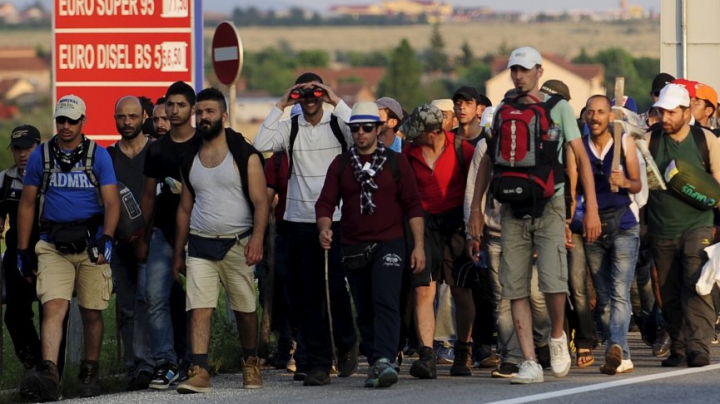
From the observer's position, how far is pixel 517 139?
10.2 m

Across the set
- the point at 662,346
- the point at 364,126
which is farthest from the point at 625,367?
the point at 364,126

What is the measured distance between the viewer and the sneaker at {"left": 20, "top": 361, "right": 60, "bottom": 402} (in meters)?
10.2

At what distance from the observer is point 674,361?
1127 centimetres

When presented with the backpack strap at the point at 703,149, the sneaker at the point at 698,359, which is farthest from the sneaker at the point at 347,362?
the backpack strap at the point at 703,149

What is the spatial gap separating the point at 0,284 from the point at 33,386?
55.0 inches

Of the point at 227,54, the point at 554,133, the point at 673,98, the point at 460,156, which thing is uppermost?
the point at 227,54

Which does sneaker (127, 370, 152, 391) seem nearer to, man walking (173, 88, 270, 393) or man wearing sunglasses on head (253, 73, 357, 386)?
man walking (173, 88, 270, 393)

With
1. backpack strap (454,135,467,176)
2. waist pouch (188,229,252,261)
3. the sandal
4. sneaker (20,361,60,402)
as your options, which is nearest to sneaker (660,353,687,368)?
the sandal

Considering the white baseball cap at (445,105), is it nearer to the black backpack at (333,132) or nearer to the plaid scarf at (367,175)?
the black backpack at (333,132)

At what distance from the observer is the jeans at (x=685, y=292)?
1130 cm

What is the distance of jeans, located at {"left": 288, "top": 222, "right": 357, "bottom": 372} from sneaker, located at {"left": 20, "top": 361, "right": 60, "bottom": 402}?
1.77 metres

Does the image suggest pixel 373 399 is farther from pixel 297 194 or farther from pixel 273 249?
pixel 273 249

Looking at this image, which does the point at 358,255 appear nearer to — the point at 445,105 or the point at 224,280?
the point at 224,280

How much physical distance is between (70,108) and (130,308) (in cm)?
169
